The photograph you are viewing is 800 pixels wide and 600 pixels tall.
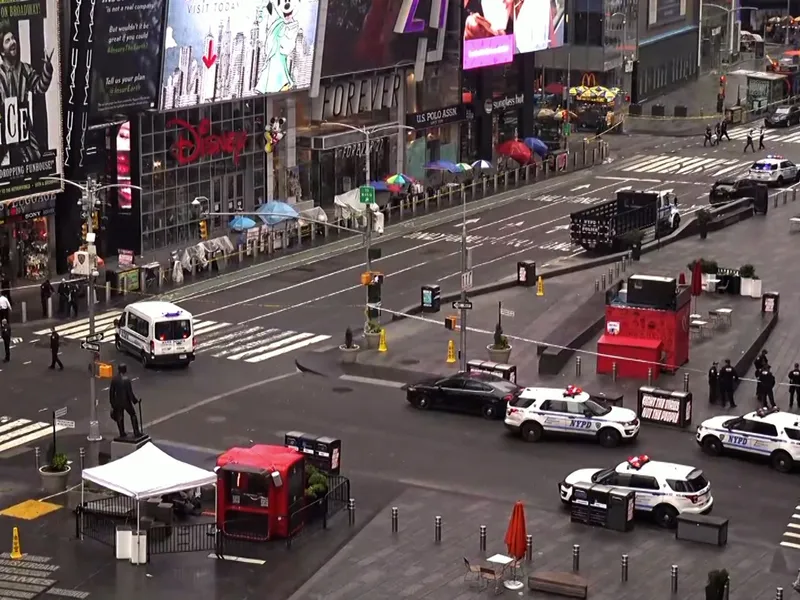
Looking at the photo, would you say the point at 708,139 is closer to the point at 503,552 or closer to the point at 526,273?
the point at 526,273

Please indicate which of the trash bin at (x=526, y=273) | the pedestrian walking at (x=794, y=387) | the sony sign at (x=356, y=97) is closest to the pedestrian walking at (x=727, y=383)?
the pedestrian walking at (x=794, y=387)

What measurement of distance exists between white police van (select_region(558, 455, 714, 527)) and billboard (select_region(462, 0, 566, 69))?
6226cm

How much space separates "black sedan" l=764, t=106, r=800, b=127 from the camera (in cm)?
12912

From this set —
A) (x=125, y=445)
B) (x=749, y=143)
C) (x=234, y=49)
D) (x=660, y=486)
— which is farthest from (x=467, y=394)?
(x=749, y=143)

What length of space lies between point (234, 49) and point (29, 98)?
15029mm

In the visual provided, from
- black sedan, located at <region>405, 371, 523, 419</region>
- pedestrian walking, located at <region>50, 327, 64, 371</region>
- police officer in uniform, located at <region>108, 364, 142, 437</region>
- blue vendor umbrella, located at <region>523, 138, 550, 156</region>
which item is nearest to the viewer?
police officer in uniform, located at <region>108, 364, 142, 437</region>

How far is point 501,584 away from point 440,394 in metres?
15.8

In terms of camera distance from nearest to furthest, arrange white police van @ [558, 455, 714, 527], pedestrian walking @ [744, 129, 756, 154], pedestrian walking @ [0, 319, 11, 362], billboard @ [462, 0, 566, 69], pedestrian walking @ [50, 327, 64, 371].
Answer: white police van @ [558, 455, 714, 527], pedestrian walking @ [50, 327, 64, 371], pedestrian walking @ [0, 319, 11, 362], billboard @ [462, 0, 566, 69], pedestrian walking @ [744, 129, 756, 154]

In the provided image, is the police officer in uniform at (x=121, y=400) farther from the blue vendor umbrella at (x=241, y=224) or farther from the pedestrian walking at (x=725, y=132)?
the pedestrian walking at (x=725, y=132)

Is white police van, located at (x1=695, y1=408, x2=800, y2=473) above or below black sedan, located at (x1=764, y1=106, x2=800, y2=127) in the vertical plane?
below

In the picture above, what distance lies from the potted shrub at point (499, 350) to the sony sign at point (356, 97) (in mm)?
36201

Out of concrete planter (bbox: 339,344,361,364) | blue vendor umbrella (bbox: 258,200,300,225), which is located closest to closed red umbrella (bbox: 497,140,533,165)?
blue vendor umbrella (bbox: 258,200,300,225)

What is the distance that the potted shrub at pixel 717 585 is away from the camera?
38.3 meters

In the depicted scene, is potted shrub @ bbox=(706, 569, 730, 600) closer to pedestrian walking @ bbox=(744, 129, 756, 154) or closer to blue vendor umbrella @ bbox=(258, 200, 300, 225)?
blue vendor umbrella @ bbox=(258, 200, 300, 225)
